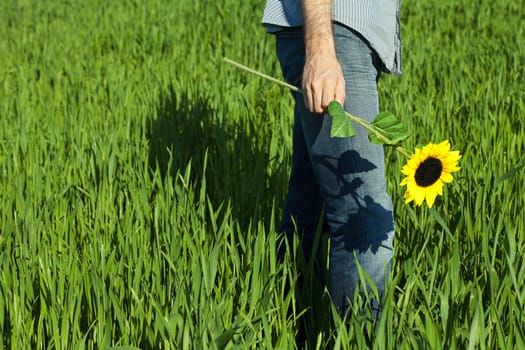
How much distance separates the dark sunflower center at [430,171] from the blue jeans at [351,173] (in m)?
0.20

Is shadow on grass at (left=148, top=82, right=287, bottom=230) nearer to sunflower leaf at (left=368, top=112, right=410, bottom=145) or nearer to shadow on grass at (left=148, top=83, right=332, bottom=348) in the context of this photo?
shadow on grass at (left=148, top=83, right=332, bottom=348)

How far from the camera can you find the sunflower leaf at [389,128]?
56.7 inches

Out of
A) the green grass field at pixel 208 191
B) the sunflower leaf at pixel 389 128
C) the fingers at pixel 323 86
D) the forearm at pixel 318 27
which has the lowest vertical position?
the green grass field at pixel 208 191

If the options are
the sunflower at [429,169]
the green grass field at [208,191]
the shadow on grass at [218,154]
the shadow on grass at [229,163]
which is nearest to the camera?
the sunflower at [429,169]

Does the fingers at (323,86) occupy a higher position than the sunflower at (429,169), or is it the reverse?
the fingers at (323,86)

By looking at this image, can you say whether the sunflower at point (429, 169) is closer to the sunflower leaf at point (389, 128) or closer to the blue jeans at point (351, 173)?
the sunflower leaf at point (389, 128)

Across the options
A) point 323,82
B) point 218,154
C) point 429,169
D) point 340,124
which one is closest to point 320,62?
point 323,82

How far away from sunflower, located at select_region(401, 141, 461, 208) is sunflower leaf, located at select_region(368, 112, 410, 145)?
0.05 m

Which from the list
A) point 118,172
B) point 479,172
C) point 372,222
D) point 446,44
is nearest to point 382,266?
point 372,222

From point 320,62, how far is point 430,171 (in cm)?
30

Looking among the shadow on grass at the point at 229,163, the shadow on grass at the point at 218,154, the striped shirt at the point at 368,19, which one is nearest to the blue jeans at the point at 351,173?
the striped shirt at the point at 368,19

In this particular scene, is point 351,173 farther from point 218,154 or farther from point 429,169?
point 218,154

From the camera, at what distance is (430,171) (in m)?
1.41

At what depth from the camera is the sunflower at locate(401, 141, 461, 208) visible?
1400 millimetres
